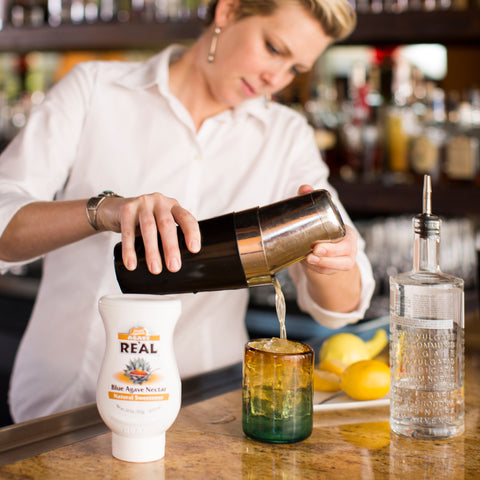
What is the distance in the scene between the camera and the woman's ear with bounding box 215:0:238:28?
140 centimetres

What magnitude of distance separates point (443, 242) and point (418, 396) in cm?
169

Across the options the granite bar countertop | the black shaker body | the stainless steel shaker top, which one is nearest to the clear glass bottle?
the granite bar countertop

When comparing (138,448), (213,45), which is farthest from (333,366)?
(213,45)

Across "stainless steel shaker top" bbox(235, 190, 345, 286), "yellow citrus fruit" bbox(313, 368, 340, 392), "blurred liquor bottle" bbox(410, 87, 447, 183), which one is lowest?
"yellow citrus fruit" bbox(313, 368, 340, 392)

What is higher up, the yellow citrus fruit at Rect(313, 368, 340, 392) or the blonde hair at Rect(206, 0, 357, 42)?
the blonde hair at Rect(206, 0, 357, 42)

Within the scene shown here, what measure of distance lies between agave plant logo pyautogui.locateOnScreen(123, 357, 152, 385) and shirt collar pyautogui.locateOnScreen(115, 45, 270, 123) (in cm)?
80

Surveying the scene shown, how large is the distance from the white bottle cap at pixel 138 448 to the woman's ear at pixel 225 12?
2.80 feet

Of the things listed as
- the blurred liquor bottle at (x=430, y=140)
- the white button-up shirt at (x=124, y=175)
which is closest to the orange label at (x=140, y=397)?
the white button-up shirt at (x=124, y=175)

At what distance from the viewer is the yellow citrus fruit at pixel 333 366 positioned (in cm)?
120

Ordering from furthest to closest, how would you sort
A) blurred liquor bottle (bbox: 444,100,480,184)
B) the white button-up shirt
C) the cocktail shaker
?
1. blurred liquor bottle (bbox: 444,100,480,184)
2. the white button-up shirt
3. the cocktail shaker

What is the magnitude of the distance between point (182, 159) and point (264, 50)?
0.99 feet

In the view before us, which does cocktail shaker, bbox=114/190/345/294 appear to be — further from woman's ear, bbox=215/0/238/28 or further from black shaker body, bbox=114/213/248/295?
woman's ear, bbox=215/0/238/28

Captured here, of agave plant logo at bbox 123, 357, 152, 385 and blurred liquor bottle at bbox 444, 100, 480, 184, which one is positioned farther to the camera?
blurred liquor bottle at bbox 444, 100, 480, 184

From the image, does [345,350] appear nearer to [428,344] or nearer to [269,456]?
[428,344]
